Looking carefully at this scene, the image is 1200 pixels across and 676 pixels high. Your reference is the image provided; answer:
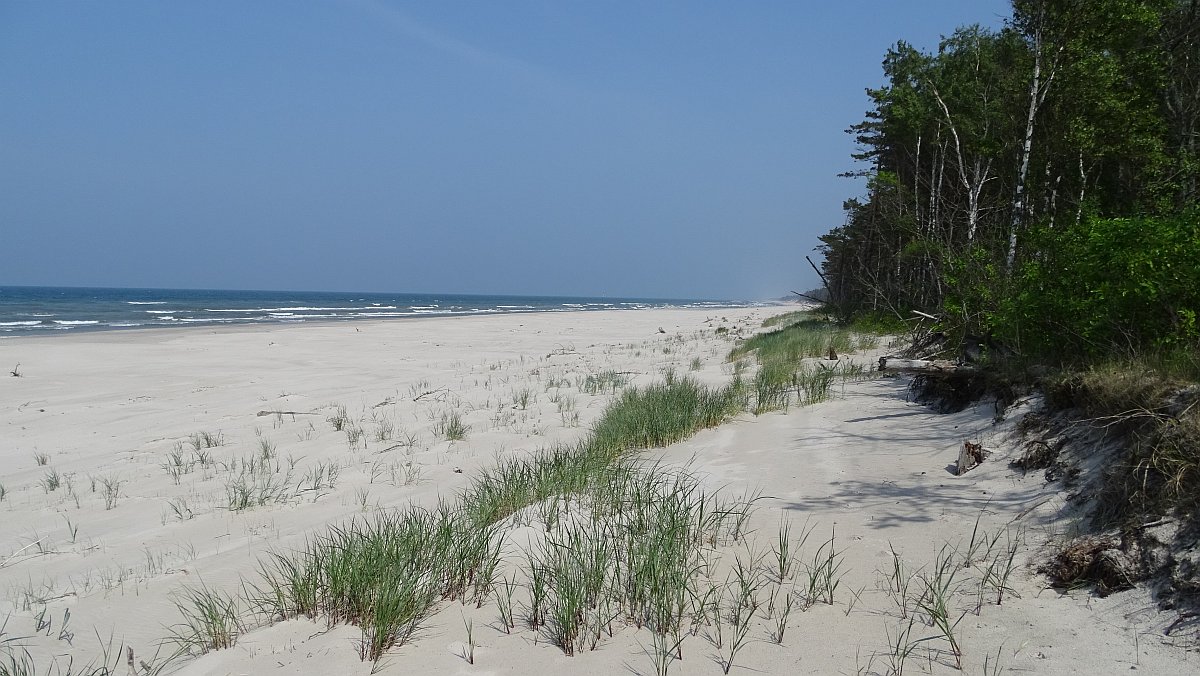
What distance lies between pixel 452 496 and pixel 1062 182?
1826cm

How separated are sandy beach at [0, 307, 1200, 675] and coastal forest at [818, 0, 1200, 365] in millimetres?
1166

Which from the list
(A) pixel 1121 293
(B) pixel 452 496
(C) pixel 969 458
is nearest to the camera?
(C) pixel 969 458

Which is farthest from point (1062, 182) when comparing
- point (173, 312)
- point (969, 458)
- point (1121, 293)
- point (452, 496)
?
point (173, 312)

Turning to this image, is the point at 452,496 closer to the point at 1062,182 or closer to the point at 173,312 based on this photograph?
the point at 1062,182

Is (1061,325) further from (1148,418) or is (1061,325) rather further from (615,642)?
(615,642)

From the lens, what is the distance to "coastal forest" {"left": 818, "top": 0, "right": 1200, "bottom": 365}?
178 inches

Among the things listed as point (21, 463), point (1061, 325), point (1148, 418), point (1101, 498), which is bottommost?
point (21, 463)

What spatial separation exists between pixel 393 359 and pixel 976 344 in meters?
13.6

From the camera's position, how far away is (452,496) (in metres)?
5.00

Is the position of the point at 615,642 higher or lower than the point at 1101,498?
lower

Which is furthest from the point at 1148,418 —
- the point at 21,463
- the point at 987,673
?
the point at 21,463

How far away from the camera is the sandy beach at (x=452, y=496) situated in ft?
7.88

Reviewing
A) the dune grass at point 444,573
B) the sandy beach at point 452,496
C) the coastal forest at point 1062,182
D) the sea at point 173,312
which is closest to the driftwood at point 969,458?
the sandy beach at point 452,496

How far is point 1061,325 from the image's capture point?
5184mm
